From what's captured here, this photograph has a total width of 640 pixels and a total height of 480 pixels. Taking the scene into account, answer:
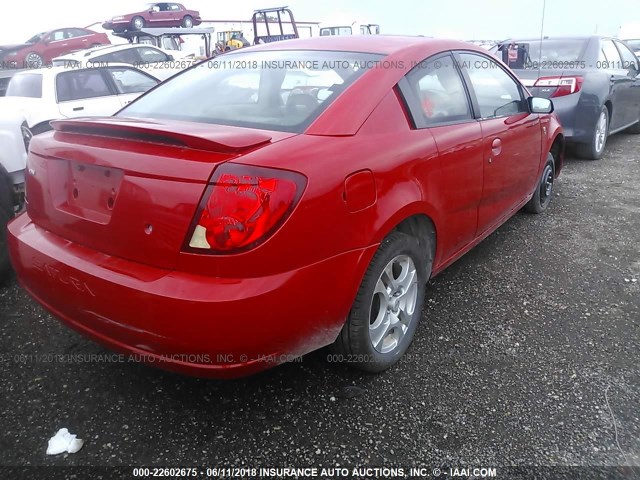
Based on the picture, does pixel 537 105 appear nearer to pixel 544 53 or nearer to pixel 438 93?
pixel 438 93

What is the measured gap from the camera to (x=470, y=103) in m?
2.91

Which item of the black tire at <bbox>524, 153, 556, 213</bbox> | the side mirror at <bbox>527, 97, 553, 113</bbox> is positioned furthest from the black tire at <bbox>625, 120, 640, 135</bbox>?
the side mirror at <bbox>527, 97, 553, 113</bbox>

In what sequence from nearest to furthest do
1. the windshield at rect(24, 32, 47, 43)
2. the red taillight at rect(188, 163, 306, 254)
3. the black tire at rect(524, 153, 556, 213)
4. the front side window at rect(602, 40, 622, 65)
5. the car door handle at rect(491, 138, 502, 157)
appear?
the red taillight at rect(188, 163, 306, 254) → the car door handle at rect(491, 138, 502, 157) → the black tire at rect(524, 153, 556, 213) → the front side window at rect(602, 40, 622, 65) → the windshield at rect(24, 32, 47, 43)

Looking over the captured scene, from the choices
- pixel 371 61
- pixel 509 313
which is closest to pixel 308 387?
pixel 509 313

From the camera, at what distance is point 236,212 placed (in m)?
1.68

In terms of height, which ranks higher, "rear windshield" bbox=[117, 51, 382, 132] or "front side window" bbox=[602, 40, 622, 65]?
"rear windshield" bbox=[117, 51, 382, 132]

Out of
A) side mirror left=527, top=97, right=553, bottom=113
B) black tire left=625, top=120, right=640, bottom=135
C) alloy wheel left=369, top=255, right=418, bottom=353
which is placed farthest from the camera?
black tire left=625, top=120, right=640, bottom=135

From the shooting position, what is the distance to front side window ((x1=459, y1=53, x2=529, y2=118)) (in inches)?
120

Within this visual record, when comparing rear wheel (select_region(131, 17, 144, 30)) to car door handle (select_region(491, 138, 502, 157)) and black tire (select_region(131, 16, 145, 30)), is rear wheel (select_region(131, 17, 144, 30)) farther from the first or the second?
car door handle (select_region(491, 138, 502, 157))

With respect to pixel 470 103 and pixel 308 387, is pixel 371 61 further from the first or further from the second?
pixel 308 387

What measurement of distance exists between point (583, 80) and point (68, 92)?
6.31 m

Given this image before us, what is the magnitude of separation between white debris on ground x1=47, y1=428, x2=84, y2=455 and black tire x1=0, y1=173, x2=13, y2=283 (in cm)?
177

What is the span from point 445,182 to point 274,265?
1179mm

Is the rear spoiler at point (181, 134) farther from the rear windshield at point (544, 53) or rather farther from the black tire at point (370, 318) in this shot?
the rear windshield at point (544, 53)
